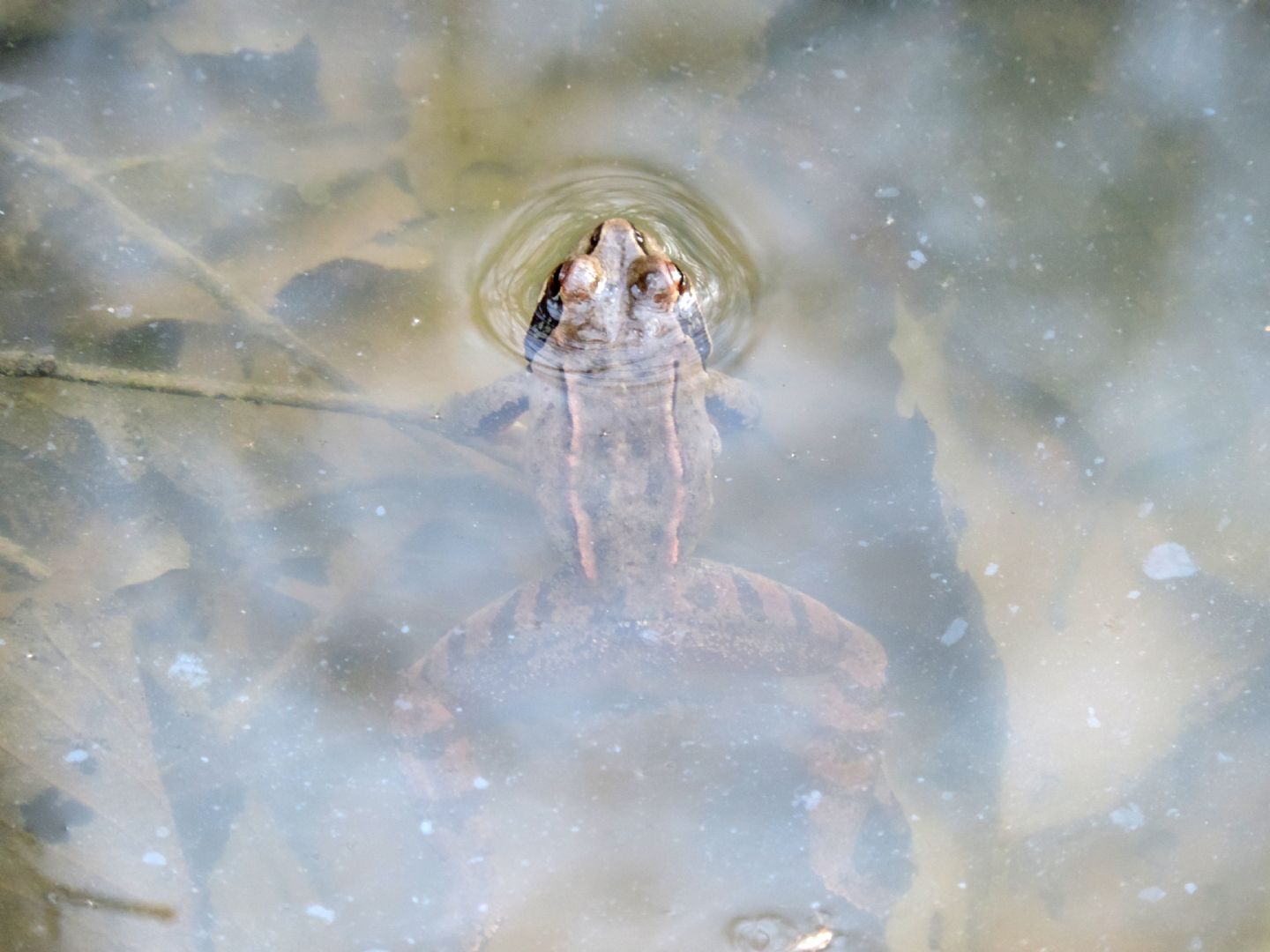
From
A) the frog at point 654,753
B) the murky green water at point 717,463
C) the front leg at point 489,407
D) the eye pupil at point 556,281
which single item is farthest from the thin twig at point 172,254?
the eye pupil at point 556,281

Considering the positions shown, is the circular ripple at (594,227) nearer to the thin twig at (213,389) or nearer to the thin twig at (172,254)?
the thin twig at (213,389)

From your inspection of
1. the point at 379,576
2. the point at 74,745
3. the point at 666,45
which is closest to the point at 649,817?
the point at 379,576

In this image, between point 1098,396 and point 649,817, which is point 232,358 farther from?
point 1098,396

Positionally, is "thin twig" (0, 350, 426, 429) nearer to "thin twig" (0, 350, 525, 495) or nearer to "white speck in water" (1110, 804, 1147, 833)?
"thin twig" (0, 350, 525, 495)

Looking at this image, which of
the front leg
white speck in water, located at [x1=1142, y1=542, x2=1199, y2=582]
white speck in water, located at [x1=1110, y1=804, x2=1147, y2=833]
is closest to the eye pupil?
the front leg

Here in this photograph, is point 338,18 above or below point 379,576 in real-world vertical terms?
above

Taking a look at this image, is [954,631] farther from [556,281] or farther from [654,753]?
[556,281]
